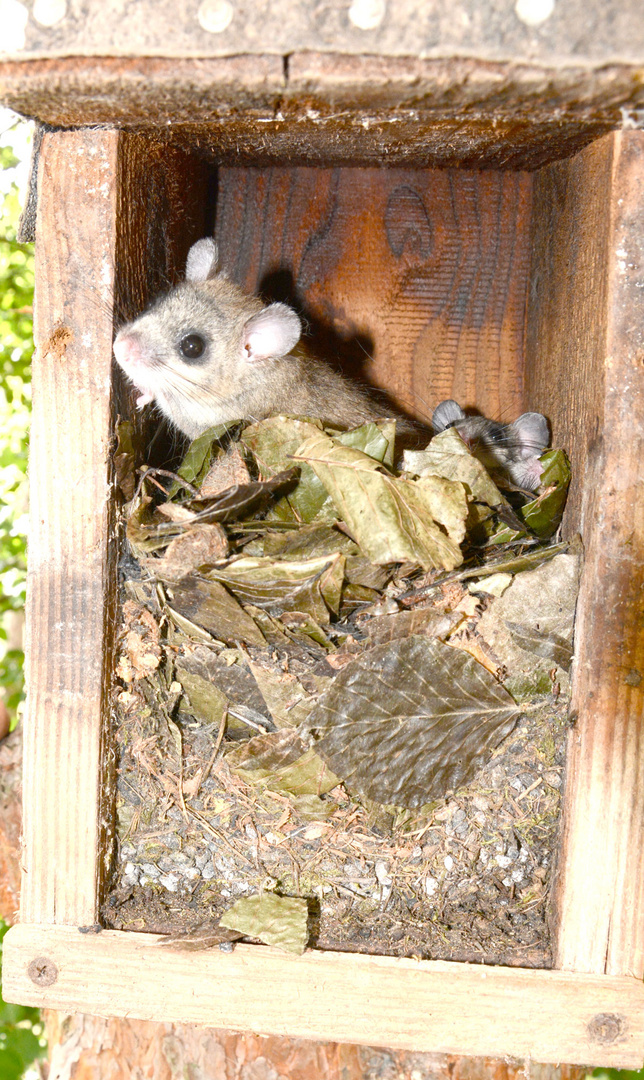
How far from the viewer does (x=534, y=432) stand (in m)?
2.40

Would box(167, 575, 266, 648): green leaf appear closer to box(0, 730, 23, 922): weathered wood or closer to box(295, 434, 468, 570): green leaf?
box(295, 434, 468, 570): green leaf

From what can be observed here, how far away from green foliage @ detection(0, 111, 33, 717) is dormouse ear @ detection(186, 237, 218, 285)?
7.79 ft

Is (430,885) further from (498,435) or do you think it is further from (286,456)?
(498,435)

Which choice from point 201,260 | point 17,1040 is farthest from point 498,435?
point 17,1040

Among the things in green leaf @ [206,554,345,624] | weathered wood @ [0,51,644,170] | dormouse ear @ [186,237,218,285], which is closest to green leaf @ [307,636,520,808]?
green leaf @ [206,554,345,624]

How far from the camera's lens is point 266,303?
9.84 feet

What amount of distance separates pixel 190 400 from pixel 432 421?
87cm

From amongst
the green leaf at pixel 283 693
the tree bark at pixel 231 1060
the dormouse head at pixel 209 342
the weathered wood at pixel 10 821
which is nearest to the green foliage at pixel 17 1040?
the tree bark at pixel 231 1060

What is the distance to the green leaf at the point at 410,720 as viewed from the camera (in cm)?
188

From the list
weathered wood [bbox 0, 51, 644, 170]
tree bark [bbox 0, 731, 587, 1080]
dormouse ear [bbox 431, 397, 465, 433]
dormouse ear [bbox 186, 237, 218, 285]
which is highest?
weathered wood [bbox 0, 51, 644, 170]

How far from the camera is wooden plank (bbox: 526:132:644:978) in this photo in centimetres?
183

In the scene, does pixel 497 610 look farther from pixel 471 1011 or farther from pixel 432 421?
pixel 432 421

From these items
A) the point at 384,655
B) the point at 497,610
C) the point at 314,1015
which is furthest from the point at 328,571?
the point at 314,1015

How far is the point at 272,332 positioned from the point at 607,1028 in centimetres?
207
